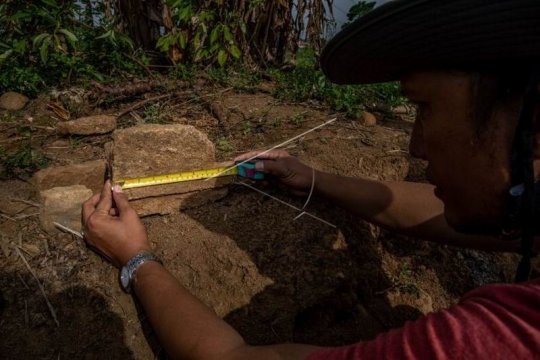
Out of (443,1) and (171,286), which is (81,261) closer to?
(171,286)

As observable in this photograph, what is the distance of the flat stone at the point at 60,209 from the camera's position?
2.02 meters

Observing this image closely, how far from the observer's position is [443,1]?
0.93 m

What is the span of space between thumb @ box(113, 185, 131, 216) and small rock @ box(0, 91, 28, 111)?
6.62 feet

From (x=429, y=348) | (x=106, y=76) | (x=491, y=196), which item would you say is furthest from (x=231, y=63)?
(x=429, y=348)

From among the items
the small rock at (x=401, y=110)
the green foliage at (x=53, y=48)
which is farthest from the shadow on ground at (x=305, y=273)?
the green foliage at (x=53, y=48)

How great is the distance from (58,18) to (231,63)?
1.80 meters

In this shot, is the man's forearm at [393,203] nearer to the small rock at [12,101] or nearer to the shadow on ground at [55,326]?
the shadow on ground at [55,326]

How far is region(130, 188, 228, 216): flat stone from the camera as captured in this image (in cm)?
218

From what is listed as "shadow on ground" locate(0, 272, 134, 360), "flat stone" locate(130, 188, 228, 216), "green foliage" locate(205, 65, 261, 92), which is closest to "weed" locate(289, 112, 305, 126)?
"green foliage" locate(205, 65, 261, 92)

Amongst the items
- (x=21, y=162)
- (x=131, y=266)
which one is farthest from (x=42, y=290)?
(x=21, y=162)

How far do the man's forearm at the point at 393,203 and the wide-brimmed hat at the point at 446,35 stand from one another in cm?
103

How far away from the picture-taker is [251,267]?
2076mm

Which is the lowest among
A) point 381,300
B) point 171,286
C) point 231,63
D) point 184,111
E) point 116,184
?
point 381,300

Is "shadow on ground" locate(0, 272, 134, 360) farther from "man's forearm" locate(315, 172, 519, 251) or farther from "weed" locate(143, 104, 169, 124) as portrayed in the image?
"weed" locate(143, 104, 169, 124)
